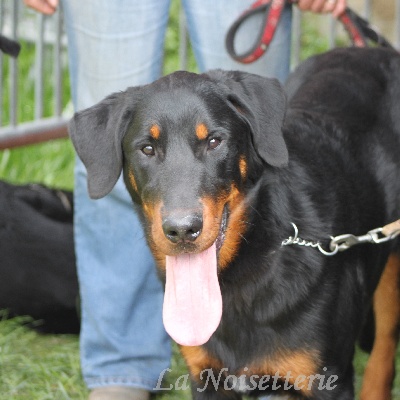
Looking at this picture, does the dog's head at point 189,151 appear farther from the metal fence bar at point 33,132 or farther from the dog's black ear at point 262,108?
the metal fence bar at point 33,132

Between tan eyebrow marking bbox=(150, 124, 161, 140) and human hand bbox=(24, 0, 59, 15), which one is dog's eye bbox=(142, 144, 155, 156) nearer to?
tan eyebrow marking bbox=(150, 124, 161, 140)

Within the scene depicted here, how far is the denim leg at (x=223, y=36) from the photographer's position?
3961 millimetres

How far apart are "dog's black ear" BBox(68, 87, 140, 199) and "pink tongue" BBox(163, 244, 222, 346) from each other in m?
0.40

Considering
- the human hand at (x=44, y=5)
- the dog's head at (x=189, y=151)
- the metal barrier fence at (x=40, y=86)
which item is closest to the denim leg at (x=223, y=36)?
the human hand at (x=44, y=5)

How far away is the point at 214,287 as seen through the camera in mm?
3215

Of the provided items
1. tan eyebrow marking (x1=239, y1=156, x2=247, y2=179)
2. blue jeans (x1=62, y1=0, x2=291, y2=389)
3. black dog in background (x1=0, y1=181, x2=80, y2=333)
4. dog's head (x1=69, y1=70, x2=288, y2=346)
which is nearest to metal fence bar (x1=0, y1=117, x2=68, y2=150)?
black dog in background (x1=0, y1=181, x2=80, y2=333)

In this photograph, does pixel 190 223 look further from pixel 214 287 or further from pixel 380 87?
pixel 380 87

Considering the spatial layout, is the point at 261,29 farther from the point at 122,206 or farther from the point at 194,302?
the point at 194,302

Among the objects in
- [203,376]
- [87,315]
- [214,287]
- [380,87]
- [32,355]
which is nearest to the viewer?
[214,287]

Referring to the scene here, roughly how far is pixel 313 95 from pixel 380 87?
0.28 metres

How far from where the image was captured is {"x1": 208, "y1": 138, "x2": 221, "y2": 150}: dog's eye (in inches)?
127

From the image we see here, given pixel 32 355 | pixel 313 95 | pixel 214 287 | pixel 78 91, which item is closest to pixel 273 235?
pixel 214 287

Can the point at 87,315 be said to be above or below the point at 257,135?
below

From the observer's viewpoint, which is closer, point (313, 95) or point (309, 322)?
point (309, 322)
